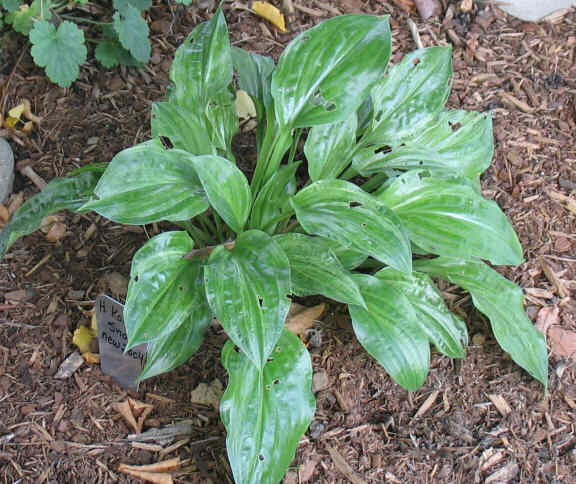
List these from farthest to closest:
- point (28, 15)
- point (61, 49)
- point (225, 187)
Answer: point (28, 15) < point (61, 49) < point (225, 187)

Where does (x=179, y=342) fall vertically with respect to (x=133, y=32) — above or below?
below

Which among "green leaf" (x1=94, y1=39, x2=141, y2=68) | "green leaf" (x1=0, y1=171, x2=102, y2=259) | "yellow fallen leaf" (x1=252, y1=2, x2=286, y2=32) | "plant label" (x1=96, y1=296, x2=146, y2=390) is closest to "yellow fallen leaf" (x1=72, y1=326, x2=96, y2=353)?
"plant label" (x1=96, y1=296, x2=146, y2=390)

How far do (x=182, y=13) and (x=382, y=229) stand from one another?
5.22ft

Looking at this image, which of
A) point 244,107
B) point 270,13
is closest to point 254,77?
point 244,107

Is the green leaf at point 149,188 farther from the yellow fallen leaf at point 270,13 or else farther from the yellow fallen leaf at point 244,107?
the yellow fallen leaf at point 270,13

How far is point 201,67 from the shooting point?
1959 mm

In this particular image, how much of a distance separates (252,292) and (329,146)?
2.24 feet

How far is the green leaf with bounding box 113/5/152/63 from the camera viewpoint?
2.29m

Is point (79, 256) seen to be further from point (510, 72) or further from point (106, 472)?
point (510, 72)

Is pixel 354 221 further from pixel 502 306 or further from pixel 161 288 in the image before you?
pixel 502 306

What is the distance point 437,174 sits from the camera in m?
1.92

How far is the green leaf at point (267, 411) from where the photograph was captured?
157 cm

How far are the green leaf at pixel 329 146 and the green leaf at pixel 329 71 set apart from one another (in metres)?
0.16

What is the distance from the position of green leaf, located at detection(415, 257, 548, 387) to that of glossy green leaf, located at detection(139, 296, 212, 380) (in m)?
0.74
